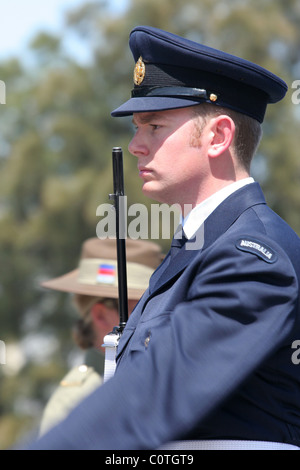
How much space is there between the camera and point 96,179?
8.55 m

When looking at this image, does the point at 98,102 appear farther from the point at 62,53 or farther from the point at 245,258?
the point at 245,258

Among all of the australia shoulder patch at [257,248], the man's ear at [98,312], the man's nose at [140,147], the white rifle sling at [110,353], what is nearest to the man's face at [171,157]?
the man's nose at [140,147]

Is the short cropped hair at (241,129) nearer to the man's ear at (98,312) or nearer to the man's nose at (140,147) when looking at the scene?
the man's nose at (140,147)

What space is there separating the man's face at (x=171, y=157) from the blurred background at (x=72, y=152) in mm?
6055

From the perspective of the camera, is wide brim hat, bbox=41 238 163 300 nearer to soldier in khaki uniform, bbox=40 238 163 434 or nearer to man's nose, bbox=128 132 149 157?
soldier in khaki uniform, bbox=40 238 163 434

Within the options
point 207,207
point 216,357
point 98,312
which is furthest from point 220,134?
point 98,312

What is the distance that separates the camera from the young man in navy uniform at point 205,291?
1347 millimetres

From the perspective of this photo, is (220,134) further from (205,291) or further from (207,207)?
(205,291)

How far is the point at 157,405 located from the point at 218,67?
2.87ft

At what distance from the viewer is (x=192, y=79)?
1821mm

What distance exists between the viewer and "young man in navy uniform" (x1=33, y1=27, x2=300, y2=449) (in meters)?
1.35

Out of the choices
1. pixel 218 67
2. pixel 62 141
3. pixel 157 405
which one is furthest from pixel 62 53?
pixel 157 405

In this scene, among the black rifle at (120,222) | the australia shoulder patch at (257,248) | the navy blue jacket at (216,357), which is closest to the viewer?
the navy blue jacket at (216,357)

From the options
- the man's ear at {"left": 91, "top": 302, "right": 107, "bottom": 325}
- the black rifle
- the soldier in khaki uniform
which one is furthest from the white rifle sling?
the man's ear at {"left": 91, "top": 302, "right": 107, "bottom": 325}
